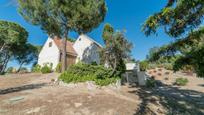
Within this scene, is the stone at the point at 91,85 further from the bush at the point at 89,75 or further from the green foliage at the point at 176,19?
the green foliage at the point at 176,19

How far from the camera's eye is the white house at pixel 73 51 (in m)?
31.3

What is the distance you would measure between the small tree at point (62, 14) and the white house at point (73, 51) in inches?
302

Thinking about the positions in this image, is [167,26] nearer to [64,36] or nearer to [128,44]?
[128,44]

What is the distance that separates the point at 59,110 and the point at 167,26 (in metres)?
6.53

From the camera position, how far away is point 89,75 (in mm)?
17125

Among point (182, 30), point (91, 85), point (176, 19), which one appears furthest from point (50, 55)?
point (176, 19)

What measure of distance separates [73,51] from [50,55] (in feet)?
14.1

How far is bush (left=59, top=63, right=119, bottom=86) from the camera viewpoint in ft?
54.4

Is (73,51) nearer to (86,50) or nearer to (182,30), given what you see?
(86,50)

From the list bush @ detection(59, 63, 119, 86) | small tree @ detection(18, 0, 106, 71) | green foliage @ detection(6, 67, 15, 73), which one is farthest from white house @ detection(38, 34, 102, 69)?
bush @ detection(59, 63, 119, 86)

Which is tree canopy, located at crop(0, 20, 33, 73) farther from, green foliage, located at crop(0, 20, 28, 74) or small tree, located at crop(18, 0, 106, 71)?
small tree, located at crop(18, 0, 106, 71)

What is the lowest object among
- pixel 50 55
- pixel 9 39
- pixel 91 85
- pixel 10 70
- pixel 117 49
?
pixel 91 85

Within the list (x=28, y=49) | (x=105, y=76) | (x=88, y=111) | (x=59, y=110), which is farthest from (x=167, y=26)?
(x=28, y=49)

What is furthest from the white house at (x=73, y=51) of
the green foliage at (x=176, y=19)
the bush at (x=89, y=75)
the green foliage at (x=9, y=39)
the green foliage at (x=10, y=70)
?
the green foliage at (x=176, y=19)
